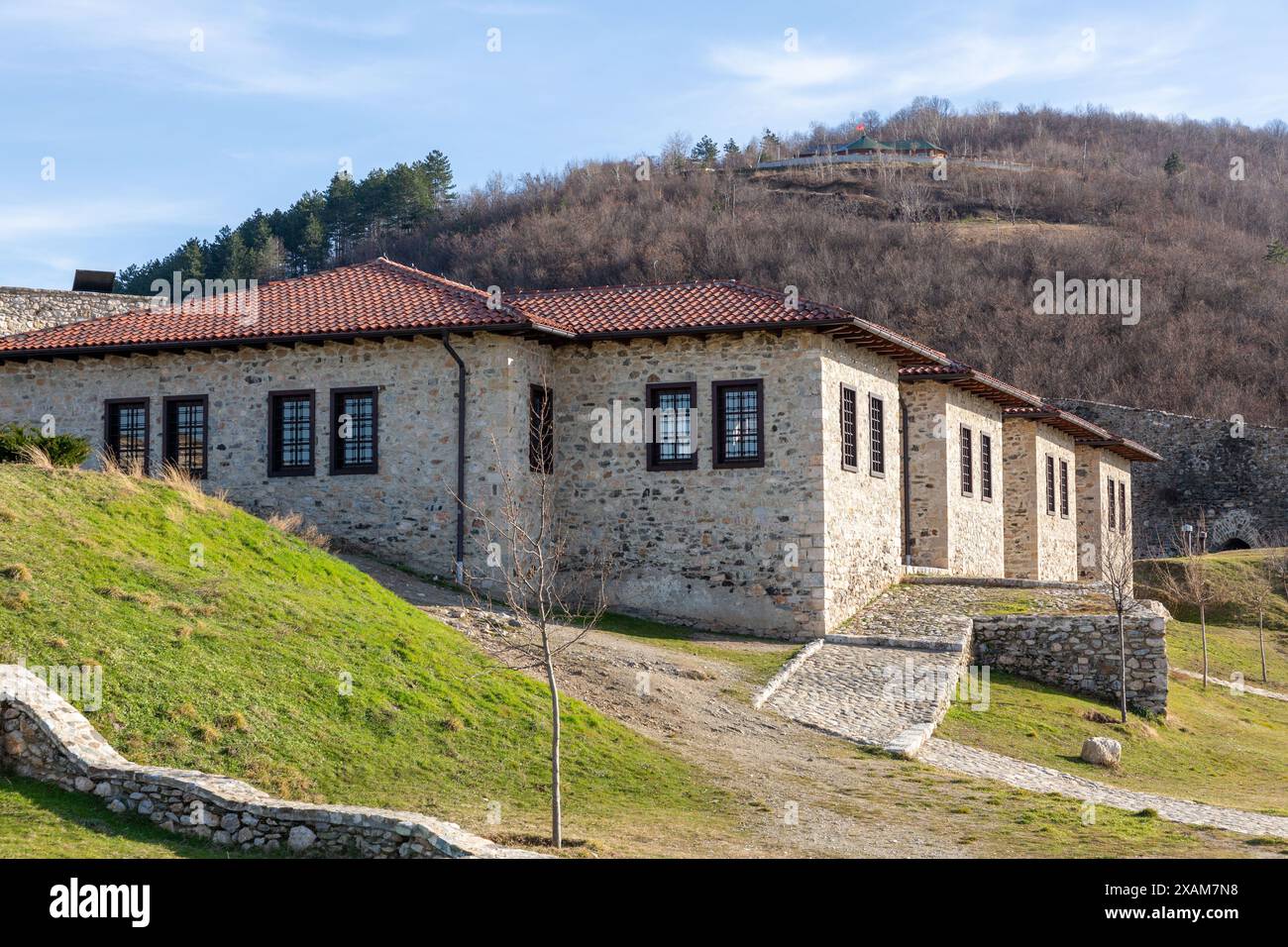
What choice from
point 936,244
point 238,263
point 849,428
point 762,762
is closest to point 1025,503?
point 849,428

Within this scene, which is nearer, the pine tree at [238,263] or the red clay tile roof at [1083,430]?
the red clay tile roof at [1083,430]

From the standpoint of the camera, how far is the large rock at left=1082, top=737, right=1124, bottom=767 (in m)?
19.1

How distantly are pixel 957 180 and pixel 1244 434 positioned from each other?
59.7 meters

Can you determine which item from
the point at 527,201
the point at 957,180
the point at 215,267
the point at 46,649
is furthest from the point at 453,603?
the point at 957,180

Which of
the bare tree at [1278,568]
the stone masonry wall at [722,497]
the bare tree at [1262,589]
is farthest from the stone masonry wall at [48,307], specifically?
the bare tree at [1278,568]

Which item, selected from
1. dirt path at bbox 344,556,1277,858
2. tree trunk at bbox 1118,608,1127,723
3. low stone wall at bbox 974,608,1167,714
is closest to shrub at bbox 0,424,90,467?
dirt path at bbox 344,556,1277,858

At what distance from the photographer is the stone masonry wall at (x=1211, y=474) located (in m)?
47.0

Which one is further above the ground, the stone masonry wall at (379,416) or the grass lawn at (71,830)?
the stone masonry wall at (379,416)

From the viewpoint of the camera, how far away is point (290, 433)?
25672 millimetres

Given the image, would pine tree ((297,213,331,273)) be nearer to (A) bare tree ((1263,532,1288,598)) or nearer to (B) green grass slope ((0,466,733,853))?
(A) bare tree ((1263,532,1288,598))

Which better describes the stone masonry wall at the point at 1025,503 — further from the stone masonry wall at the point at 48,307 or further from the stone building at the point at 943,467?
the stone masonry wall at the point at 48,307

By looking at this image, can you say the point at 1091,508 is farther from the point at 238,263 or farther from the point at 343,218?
the point at 343,218

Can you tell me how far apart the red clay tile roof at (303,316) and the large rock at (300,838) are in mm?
13516
